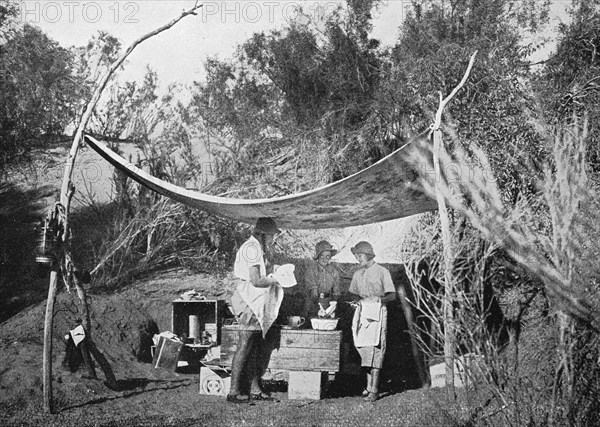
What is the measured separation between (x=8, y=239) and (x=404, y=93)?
25.1 ft

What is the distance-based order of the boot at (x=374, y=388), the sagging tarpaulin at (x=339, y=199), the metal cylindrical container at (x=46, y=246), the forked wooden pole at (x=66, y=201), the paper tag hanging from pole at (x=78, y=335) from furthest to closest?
the paper tag hanging from pole at (x=78, y=335)
the boot at (x=374, y=388)
the forked wooden pole at (x=66, y=201)
the metal cylindrical container at (x=46, y=246)
the sagging tarpaulin at (x=339, y=199)

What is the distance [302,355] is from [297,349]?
7 cm

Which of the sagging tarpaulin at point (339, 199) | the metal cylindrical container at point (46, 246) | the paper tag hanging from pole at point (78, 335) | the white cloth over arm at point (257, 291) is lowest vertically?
the paper tag hanging from pole at point (78, 335)

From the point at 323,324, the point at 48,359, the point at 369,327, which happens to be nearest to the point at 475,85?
the point at 369,327

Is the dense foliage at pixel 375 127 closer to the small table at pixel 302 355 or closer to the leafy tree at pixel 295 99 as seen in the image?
the leafy tree at pixel 295 99

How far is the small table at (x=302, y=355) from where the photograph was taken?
18.9ft

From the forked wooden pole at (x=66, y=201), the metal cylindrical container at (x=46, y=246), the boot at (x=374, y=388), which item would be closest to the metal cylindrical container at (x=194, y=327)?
the forked wooden pole at (x=66, y=201)

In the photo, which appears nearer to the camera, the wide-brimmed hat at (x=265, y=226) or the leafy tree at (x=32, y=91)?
the wide-brimmed hat at (x=265, y=226)

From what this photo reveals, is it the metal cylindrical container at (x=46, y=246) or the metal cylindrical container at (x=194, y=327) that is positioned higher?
the metal cylindrical container at (x=46, y=246)

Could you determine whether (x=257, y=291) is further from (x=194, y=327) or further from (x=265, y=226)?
(x=194, y=327)

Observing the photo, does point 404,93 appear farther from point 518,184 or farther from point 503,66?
point 518,184

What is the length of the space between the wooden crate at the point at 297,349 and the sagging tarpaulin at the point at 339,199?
3.74ft

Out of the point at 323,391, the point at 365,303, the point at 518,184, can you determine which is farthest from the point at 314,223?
the point at 518,184

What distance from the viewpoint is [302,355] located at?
229 inches
